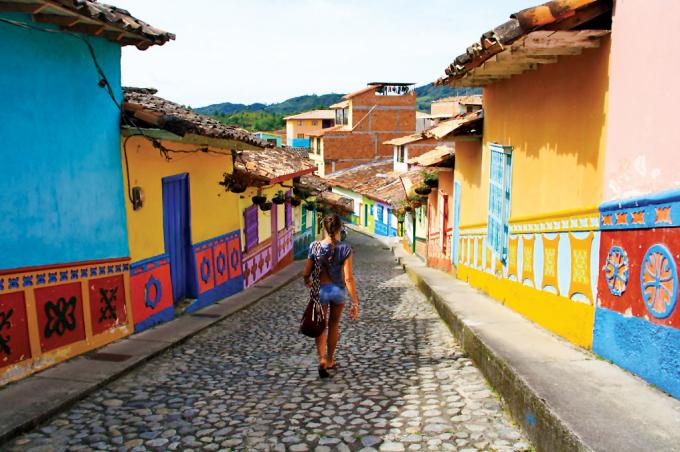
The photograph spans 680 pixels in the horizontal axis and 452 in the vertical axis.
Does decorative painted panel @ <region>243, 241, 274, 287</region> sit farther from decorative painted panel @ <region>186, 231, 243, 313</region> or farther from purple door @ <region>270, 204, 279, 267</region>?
decorative painted panel @ <region>186, 231, 243, 313</region>

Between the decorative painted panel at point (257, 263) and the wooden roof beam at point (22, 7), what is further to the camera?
the decorative painted panel at point (257, 263)

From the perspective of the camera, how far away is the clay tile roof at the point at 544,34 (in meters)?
4.74

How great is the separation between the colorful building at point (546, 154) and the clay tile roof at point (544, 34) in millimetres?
10

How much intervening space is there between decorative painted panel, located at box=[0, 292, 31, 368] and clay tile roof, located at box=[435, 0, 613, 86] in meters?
4.95

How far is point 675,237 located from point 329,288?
3.16 meters

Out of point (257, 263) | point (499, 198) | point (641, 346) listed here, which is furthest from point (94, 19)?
point (257, 263)

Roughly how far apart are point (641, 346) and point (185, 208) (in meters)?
7.24

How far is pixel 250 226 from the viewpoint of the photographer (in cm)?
1366

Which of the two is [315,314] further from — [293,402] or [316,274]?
[293,402]

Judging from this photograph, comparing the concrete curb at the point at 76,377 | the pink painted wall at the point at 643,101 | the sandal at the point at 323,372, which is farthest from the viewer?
the sandal at the point at 323,372

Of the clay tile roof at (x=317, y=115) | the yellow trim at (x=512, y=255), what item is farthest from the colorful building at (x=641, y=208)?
the clay tile roof at (x=317, y=115)

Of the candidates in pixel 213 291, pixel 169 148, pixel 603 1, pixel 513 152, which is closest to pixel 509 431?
pixel 603 1

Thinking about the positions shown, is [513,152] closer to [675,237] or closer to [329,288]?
[329,288]

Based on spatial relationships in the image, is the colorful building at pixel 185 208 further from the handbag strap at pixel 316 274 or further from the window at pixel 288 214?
the window at pixel 288 214
